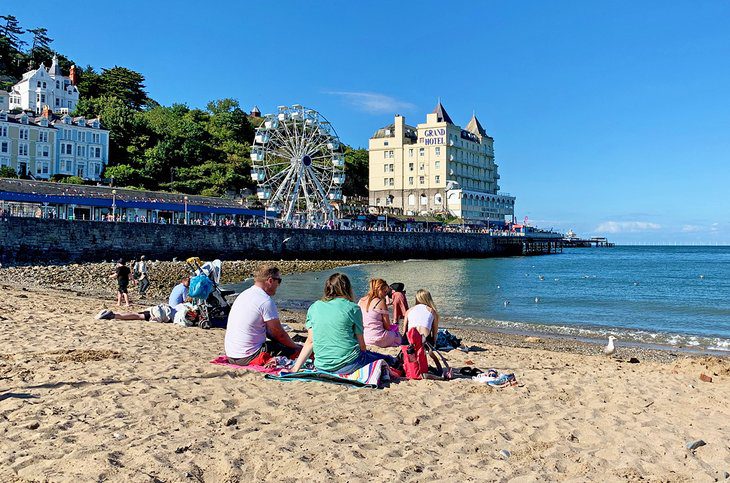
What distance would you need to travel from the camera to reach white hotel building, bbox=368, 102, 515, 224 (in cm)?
9931

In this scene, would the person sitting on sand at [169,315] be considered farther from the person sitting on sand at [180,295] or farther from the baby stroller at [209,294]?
the person sitting on sand at [180,295]

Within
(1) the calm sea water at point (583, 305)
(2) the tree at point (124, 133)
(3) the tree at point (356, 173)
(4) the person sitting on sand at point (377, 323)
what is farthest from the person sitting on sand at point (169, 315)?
Result: (3) the tree at point (356, 173)

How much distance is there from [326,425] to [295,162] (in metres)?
54.5

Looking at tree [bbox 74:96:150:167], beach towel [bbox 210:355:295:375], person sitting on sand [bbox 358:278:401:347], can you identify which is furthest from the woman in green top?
tree [bbox 74:96:150:167]

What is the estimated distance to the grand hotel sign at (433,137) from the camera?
98500mm

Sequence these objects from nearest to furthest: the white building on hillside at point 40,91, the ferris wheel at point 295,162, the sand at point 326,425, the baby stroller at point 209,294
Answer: the sand at point 326,425 < the baby stroller at point 209,294 < the ferris wheel at point 295,162 < the white building on hillside at point 40,91

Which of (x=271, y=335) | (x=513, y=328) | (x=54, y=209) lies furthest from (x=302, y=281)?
(x=271, y=335)

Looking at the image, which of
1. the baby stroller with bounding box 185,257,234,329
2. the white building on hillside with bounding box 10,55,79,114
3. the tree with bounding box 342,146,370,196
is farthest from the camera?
the tree with bounding box 342,146,370,196

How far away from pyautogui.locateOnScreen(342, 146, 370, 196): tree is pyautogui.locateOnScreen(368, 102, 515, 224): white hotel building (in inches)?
123

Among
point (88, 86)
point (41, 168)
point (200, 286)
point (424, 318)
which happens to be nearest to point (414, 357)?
point (424, 318)

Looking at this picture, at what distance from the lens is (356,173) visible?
106 m

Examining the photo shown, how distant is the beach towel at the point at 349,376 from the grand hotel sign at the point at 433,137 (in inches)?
3693

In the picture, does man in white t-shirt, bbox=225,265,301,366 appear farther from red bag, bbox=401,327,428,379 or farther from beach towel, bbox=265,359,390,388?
red bag, bbox=401,327,428,379

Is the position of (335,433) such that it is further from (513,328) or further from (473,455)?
(513,328)
